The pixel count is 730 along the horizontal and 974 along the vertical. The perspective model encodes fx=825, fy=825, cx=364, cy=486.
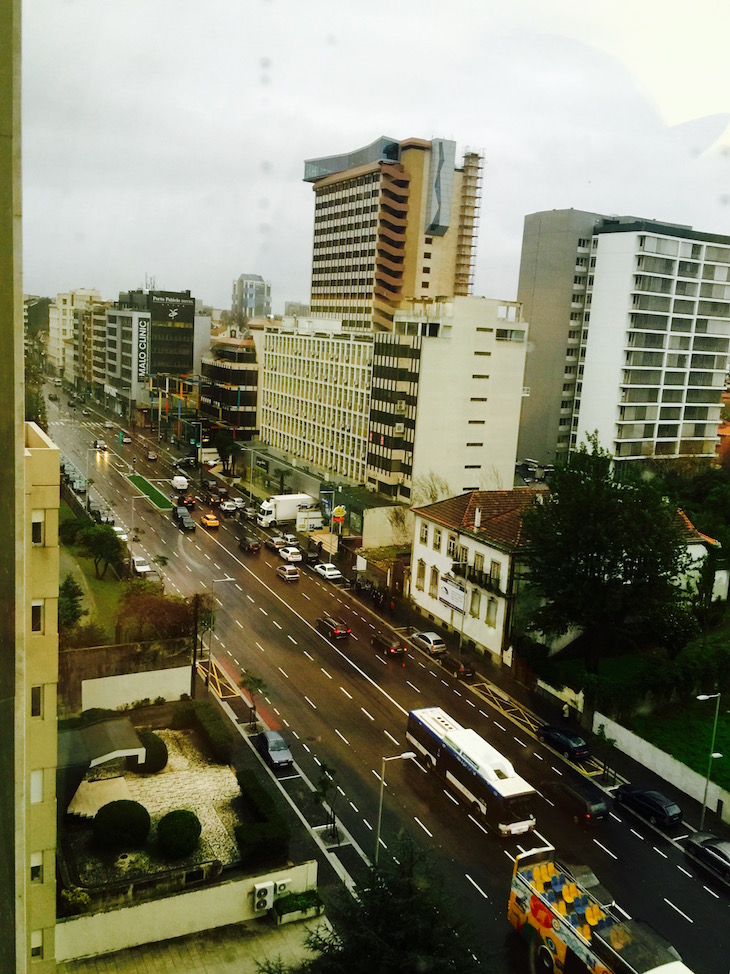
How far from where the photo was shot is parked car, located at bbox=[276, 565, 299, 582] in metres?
21.2

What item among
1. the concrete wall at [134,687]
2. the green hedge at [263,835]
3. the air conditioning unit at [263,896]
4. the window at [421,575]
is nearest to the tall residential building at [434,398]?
the window at [421,575]

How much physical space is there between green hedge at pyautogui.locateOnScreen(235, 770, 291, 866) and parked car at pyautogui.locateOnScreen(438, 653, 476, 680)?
6132 mm

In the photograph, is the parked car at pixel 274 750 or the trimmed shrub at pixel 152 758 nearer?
the trimmed shrub at pixel 152 758

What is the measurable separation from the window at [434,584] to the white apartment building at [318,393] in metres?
9.40

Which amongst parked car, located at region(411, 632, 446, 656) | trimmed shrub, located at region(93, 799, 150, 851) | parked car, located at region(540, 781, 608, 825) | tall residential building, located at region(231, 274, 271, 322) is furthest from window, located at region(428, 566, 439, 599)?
tall residential building, located at region(231, 274, 271, 322)

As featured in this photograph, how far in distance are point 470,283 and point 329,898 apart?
4153 centimetres

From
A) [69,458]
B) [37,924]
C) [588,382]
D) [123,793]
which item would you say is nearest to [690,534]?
[123,793]

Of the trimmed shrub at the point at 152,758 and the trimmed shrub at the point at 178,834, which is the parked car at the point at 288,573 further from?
the trimmed shrub at the point at 178,834

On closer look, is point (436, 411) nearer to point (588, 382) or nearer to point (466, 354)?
point (466, 354)

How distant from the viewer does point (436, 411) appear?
25375mm

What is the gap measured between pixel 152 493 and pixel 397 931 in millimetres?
22478

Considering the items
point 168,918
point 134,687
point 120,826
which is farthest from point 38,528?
point 134,687

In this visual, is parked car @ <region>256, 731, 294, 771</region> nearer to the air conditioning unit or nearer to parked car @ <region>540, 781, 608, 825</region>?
the air conditioning unit

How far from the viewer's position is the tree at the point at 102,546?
1800 cm
